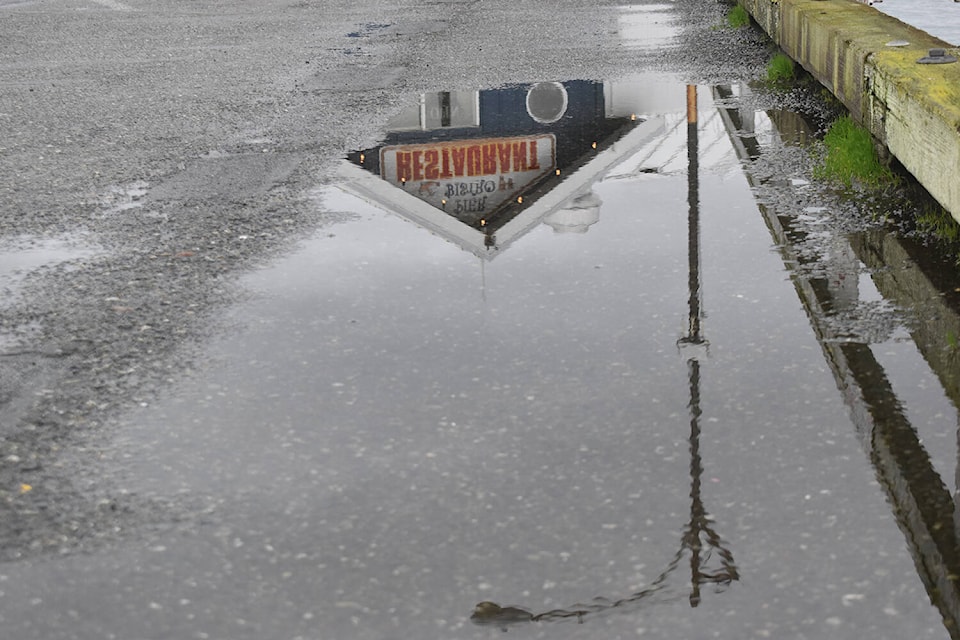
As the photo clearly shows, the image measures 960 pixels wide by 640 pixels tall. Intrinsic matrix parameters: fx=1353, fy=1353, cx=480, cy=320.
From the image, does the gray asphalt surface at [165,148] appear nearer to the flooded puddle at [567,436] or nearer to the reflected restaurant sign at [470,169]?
the flooded puddle at [567,436]

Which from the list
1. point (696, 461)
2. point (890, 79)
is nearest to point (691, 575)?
point (696, 461)

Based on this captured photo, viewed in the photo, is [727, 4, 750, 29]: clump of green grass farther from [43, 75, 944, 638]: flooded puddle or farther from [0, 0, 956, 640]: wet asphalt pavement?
[43, 75, 944, 638]: flooded puddle

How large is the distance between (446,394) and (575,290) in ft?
4.19

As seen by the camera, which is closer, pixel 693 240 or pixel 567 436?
pixel 567 436

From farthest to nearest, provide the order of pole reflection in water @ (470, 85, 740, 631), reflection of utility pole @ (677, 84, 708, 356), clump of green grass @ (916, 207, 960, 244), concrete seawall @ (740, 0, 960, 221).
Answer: clump of green grass @ (916, 207, 960, 244) < concrete seawall @ (740, 0, 960, 221) < reflection of utility pole @ (677, 84, 708, 356) < pole reflection in water @ (470, 85, 740, 631)

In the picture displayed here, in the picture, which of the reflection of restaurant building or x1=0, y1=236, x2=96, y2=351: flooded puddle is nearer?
x1=0, y1=236, x2=96, y2=351: flooded puddle

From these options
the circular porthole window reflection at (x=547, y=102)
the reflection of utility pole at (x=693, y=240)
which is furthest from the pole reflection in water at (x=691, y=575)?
the circular porthole window reflection at (x=547, y=102)

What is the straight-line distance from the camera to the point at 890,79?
7133 millimetres

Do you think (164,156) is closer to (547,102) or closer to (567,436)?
(547,102)

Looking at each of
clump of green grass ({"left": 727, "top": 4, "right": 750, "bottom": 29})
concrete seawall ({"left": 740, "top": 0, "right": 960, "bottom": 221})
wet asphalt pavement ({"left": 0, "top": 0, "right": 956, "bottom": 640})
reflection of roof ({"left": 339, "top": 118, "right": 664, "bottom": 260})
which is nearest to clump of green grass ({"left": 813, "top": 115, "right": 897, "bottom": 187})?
concrete seawall ({"left": 740, "top": 0, "right": 960, "bottom": 221})

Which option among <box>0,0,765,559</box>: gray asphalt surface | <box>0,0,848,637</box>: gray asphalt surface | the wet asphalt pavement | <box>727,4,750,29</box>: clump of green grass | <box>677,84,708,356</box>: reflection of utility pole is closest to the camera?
the wet asphalt pavement

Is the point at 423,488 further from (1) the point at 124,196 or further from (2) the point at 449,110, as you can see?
(2) the point at 449,110

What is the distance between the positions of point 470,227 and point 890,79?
7.73 ft

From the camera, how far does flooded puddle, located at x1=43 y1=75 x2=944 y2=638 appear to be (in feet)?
11.3
